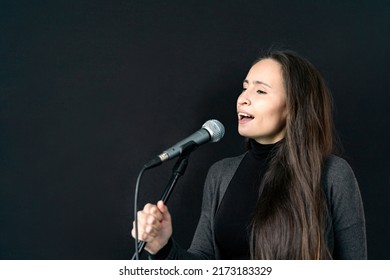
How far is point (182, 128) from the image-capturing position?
2.11m

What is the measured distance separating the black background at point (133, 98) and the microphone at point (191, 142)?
2.07 feet

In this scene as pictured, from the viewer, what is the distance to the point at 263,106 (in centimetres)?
180

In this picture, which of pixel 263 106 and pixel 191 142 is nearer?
pixel 191 142

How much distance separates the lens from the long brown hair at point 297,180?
1663 mm

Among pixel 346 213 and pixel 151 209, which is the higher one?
pixel 151 209

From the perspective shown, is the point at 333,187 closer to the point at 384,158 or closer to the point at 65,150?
the point at 384,158

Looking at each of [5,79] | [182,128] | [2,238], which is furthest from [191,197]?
[5,79]

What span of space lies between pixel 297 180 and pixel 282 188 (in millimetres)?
62

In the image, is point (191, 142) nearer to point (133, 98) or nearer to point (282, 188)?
point (282, 188)

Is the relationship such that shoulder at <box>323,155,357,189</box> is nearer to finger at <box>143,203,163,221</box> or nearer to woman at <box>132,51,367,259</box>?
woman at <box>132,51,367,259</box>

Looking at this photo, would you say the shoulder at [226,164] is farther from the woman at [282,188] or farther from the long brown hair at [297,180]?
the long brown hair at [297,180]

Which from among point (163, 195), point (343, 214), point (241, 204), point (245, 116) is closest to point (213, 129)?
point (163, 195)

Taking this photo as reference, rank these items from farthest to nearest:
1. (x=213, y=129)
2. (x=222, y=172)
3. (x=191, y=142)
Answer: (x=222, y=172) < (x=213, y=129) < (x=191, y=142)

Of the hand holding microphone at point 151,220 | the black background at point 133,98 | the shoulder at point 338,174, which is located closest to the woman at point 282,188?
the shoulder at point 338,174
